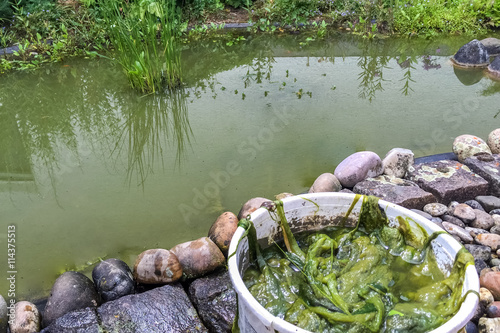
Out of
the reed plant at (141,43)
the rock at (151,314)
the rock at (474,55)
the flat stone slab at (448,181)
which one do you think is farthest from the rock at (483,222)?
the rock at (474,55)

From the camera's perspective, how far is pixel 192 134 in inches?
146

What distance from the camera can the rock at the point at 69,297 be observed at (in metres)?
1.96

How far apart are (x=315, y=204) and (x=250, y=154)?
1.64 m

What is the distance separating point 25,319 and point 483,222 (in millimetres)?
2542

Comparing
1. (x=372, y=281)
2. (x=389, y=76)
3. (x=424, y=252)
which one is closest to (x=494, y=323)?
(x=424, y=252)

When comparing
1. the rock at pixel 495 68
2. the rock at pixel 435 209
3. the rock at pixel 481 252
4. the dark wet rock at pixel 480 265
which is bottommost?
the dark wet rock at pixel 480 265

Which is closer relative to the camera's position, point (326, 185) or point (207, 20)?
point (326, 185)

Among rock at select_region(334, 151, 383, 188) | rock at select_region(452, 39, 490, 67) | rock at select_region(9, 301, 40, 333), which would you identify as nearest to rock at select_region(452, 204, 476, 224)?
rock at select_region(334, 151, 383, 188)

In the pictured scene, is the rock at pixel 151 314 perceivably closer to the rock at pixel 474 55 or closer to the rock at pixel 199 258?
the rock at pixel 199 258

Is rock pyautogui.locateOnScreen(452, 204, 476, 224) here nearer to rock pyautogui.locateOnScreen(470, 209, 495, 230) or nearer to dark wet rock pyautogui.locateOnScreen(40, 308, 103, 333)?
rock pyautogui.locateOnScreen(470, 209, 495, 230)

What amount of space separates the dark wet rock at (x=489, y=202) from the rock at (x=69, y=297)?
7.86ft

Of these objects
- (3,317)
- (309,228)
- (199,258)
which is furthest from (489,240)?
(3,317)

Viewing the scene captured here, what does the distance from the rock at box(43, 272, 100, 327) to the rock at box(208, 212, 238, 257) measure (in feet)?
2.22

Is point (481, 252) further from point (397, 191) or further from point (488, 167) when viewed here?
point (488, 167)
